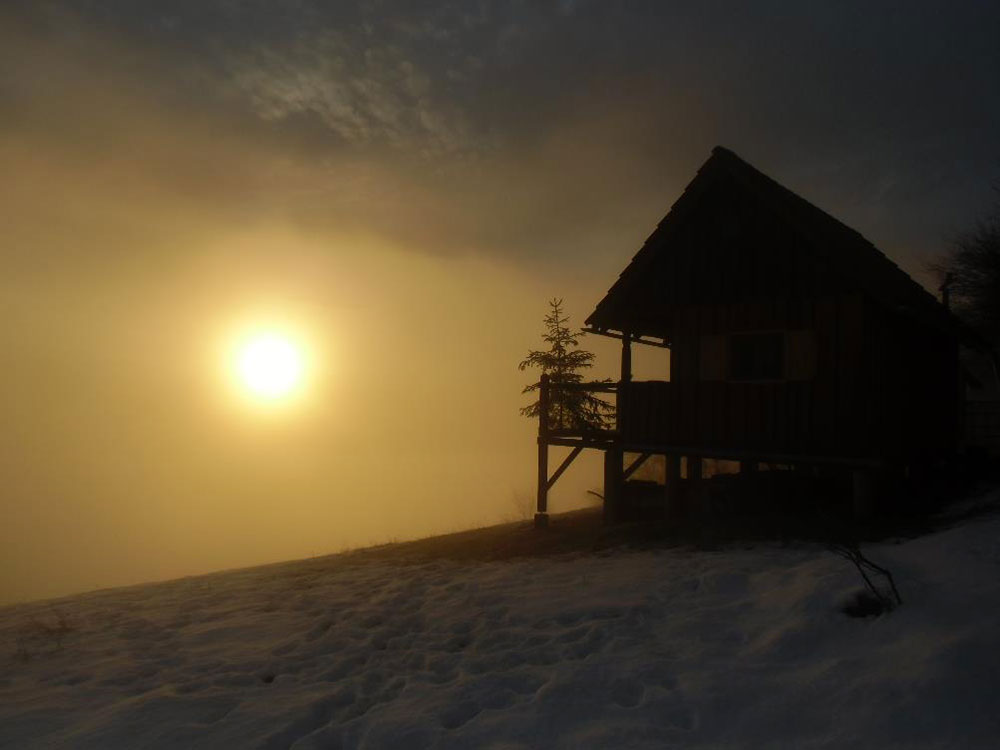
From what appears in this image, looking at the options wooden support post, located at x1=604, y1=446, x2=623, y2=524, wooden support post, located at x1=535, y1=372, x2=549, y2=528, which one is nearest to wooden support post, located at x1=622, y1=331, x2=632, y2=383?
wooden support post, located at x1=604, y1=446, x2=623, y2=524

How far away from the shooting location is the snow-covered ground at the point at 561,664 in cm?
497

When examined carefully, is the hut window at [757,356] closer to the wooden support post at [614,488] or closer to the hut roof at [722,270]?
the hut roof at [722,270]

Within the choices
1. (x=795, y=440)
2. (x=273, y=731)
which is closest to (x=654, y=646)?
(x=273, y=731)

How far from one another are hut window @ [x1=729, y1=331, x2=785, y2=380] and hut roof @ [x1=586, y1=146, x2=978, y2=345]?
1.67 m

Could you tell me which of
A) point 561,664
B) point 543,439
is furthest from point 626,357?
point 561,664

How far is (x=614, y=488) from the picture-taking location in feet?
51.5

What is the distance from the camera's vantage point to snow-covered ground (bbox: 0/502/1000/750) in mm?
4973

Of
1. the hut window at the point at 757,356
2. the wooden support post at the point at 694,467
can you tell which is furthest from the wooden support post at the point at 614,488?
the hut window at the point at 757,356

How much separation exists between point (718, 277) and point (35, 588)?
9452cm

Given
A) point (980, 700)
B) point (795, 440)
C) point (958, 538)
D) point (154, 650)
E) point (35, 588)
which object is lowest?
point (35, 588)

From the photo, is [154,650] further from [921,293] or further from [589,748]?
[921,293]

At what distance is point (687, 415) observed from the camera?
14727mm

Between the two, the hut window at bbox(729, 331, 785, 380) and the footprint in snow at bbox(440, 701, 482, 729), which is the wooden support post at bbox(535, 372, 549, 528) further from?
the footprint in snow at bbox(440, 701, 482, 729)

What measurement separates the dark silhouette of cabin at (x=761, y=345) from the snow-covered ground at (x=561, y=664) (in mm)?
4212
